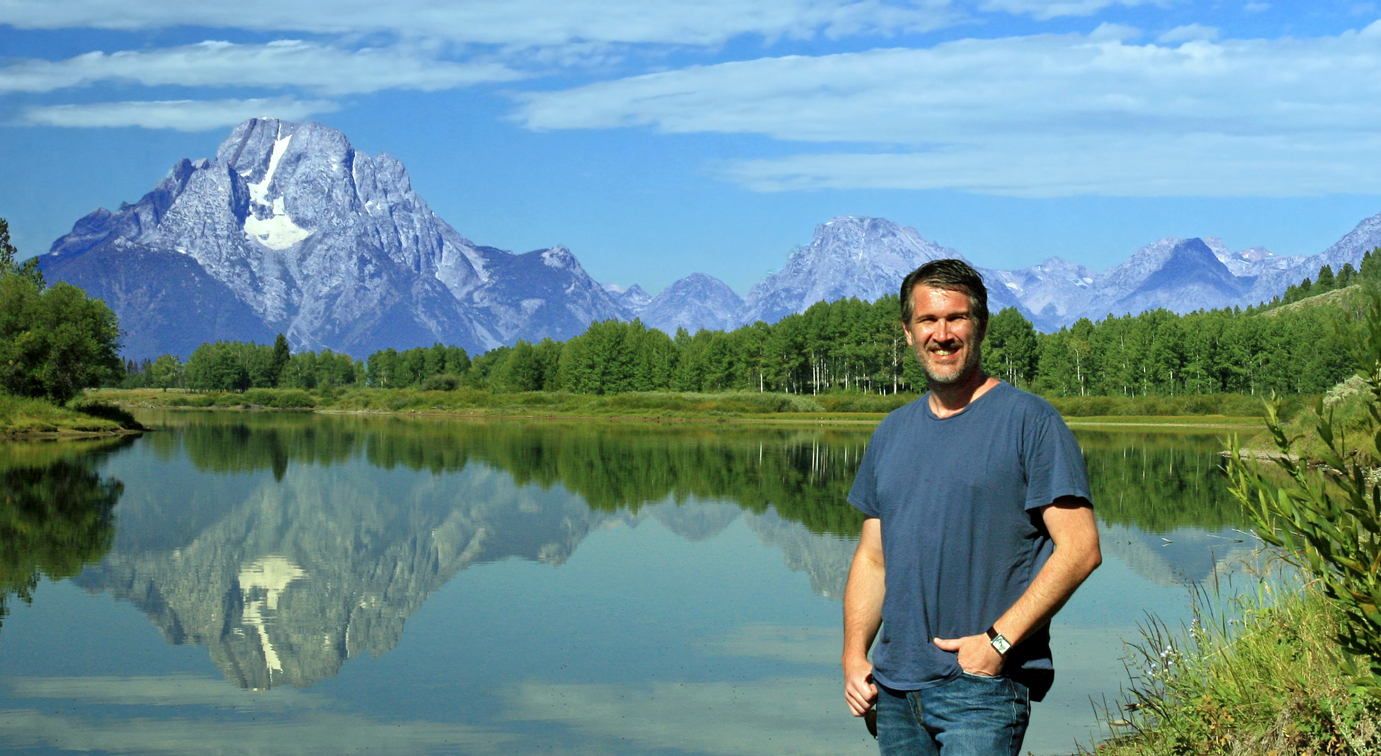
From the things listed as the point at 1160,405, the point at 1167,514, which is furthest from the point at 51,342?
→ the point at 1160,405

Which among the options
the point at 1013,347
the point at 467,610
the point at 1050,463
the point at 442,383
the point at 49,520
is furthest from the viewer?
the point at 442,383

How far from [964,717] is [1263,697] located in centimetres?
375

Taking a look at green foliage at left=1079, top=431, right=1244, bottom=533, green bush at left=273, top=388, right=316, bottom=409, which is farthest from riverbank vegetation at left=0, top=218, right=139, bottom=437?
green bush at left=273, top=388, right=316, bottom=409

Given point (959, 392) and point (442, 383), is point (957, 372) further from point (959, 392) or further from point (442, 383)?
point (442, 383)

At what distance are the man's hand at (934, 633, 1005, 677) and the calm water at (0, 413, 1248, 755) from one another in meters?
5.65

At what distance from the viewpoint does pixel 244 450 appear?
4647 centimetres

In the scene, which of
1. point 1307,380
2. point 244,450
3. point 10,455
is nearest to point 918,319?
point 10,455

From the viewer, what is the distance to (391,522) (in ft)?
78.3

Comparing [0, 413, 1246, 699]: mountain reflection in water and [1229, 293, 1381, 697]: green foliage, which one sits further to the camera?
[0, 413, 1246, 699]: mountain reflection in water

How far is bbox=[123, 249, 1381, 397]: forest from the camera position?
97.8 m

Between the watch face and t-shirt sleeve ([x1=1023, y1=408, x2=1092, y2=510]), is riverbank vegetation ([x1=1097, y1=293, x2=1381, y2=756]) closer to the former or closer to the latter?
t-shirt sleeve ([x1=1023, y1=408, x2=1092, y2=510])

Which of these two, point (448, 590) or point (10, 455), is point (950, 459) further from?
point (10, 455)

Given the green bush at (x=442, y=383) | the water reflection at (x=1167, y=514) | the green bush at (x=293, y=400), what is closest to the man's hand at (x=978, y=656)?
the water reflection at (x=1167, y=514)

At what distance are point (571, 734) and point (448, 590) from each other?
7.14 m
